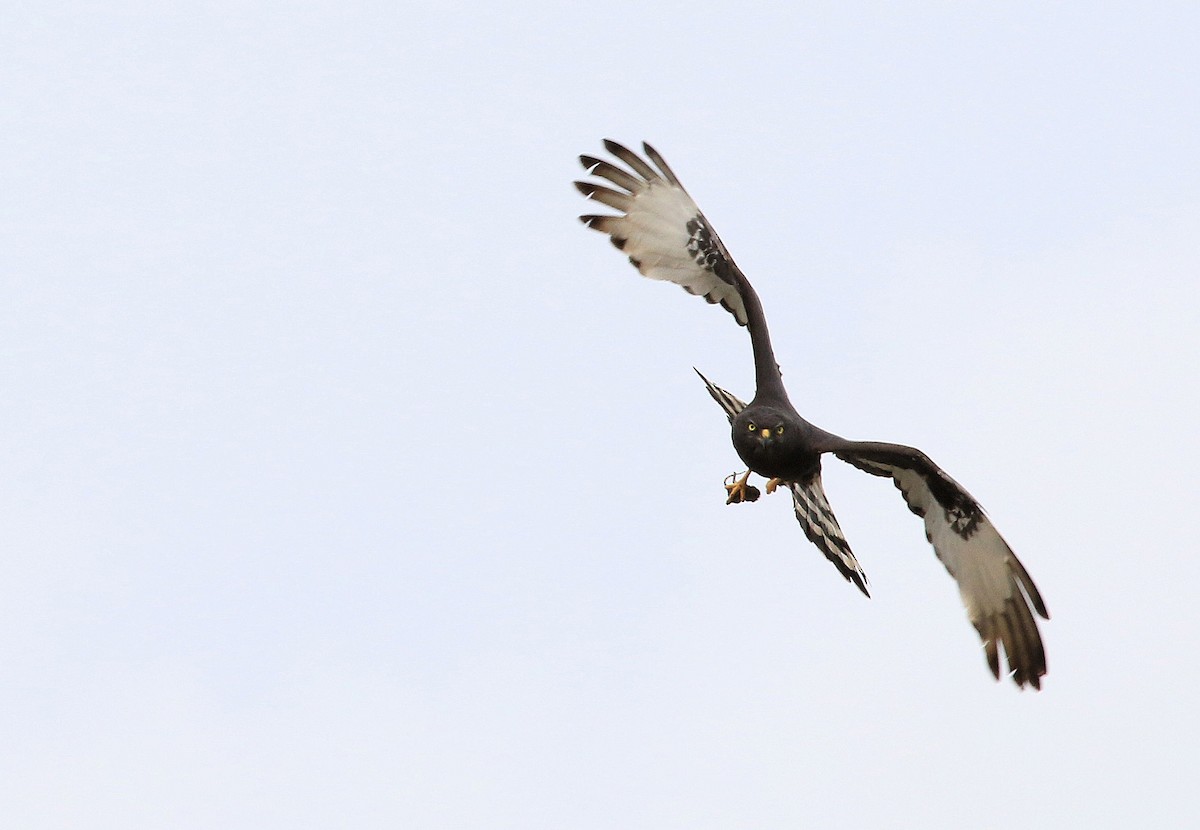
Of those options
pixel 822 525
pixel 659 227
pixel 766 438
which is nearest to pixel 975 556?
pixel 822 525

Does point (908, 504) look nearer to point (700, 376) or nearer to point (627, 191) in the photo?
point (700, 376)

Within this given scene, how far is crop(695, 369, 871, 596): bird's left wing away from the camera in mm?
24812

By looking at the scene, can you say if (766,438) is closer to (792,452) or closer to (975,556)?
(792,452)

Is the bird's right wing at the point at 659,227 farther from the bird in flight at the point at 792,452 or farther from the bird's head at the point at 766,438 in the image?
the bird's head at the point at 766,438

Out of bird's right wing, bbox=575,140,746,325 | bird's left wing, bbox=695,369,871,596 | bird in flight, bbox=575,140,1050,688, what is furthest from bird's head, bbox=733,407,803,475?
bird's right wing, bbox=575,140,746,325

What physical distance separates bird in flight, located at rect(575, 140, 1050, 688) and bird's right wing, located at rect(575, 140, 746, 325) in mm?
13

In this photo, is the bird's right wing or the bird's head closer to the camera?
the bird's head

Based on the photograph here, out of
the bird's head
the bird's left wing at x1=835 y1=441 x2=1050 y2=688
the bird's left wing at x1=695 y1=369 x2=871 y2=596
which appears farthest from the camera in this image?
the bird's left wing at x1=695 y1=369 x2=871 y2=596

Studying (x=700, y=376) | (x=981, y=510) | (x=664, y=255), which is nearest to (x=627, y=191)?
(x=664, y=255)

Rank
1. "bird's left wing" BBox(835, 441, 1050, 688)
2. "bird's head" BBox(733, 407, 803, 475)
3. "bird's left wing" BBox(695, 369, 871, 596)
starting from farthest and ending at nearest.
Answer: "bird's left wing" BBox(695, 369, 871, 596)
"bird's head" BBox(733, 407, 803, 475)
"bird's left wing" BBox(835, 441, 1050, 688)

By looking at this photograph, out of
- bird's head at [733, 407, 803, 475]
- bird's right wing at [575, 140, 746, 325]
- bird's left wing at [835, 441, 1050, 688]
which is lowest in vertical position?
bird's left wing at [835, 441, 1050, 688]

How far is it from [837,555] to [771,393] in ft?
7.21

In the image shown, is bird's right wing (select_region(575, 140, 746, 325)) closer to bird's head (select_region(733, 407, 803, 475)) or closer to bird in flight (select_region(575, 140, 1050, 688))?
bird in flight (select_region(575, 140, 1050, 688))

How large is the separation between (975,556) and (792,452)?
2.45 m
